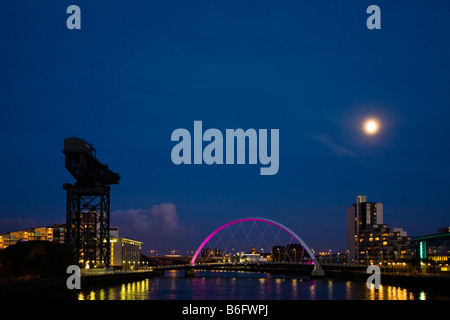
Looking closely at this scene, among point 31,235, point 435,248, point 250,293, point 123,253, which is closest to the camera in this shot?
point 250,293

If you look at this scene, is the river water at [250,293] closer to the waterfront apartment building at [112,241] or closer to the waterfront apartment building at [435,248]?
the waterfront apartment building at [435,248]

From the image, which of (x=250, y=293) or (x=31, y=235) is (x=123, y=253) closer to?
(x=31, y=235)

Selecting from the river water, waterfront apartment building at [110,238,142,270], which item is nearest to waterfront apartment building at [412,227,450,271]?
the river water

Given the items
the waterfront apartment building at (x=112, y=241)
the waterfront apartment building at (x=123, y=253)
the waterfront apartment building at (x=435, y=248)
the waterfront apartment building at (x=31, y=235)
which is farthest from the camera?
the waterfront apartment building at (x=31, y=235)

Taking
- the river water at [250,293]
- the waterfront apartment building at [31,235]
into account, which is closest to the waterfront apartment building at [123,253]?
the waterfront apartment building at [31,235]

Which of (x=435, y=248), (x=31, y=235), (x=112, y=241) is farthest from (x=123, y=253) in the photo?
(x=435, y=248)

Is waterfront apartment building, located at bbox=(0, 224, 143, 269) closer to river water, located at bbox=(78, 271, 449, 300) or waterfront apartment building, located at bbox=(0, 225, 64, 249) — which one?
waterfront apartment building, located at bbox=(0, 225, 64, 249)

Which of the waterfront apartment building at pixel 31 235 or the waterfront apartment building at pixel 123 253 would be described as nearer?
the waterfront apartment building at pixel 123 253

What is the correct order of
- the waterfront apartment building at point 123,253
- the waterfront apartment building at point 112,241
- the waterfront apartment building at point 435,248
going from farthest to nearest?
the waterfront apartment building at point 112,241, the waterfront apartment building at point 123,253, the waterfront apartment building at point 435,248
